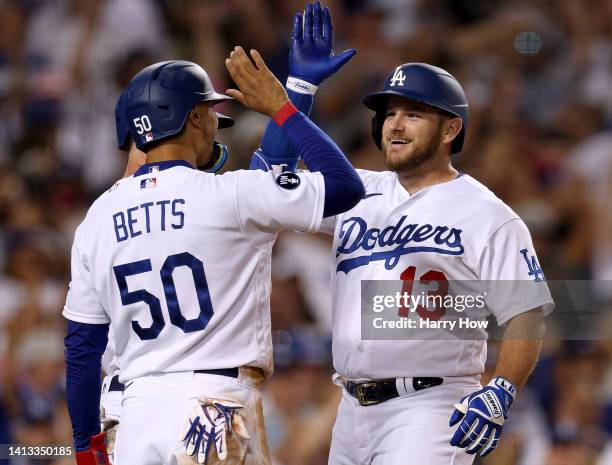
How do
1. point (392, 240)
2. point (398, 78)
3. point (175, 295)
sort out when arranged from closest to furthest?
point (175, 295), point (392, 240), point (398, 78)

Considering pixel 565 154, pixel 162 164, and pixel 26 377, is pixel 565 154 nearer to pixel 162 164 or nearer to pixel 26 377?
pixel 26 377

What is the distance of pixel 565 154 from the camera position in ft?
29.0

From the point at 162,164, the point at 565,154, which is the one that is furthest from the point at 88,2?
the point at 162,164

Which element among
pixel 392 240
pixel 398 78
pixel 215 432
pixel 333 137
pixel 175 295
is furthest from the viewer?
pixel 333 137

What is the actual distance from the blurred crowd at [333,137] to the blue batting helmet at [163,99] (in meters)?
2.72

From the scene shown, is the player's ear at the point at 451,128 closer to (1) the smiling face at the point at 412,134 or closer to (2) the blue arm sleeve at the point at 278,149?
(1) the smiling face at the point at 412,134

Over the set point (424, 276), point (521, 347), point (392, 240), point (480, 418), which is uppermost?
point (392, 240)

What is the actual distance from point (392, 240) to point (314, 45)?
810 millimetres

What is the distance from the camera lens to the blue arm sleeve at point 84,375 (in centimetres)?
438

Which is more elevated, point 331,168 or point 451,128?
point 451,128

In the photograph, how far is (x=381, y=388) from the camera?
176 inches

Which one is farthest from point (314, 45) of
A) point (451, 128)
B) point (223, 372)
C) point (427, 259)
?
point (223, 372)

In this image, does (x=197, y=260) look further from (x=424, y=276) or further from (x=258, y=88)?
(x=424, y=276)

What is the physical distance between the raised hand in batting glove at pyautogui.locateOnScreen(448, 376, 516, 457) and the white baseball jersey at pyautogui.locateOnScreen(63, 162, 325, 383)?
71cm
